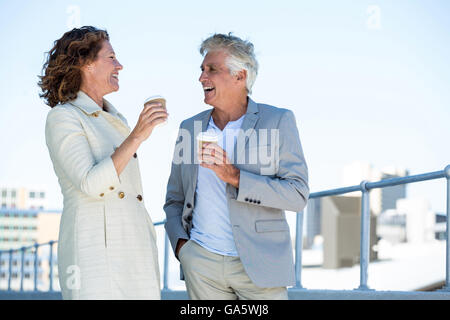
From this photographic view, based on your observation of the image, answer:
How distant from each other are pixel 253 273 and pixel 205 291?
0.25 meters

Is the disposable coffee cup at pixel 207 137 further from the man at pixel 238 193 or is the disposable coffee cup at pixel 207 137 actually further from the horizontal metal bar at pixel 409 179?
the horizontal metal bar at pixel 409 179

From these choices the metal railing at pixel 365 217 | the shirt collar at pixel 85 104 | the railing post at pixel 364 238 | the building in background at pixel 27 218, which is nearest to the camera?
the shirt collar at pixel 85 104

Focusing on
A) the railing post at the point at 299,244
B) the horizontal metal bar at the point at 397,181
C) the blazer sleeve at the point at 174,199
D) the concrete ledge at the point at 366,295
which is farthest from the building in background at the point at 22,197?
the blazer sleeve at the point at 174,199

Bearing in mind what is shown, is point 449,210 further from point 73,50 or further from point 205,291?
point 73,50

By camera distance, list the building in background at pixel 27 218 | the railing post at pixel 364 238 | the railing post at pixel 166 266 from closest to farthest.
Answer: the railing post at pixel 364 238 → the railing post at pixel 166 266 → the building in background at pixel 27 218

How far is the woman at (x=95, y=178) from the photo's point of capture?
8.86ft

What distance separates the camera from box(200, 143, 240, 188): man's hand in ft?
9.27

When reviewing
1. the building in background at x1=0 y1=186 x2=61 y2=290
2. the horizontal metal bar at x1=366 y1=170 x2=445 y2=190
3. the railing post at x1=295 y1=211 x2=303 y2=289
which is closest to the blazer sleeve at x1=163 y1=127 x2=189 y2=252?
the horizontal metal bar at x1=366 y1=170 x2=445 y2=190

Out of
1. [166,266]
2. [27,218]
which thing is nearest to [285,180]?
[166,266]

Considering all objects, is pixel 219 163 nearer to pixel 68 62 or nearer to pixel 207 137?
pixel 207 137

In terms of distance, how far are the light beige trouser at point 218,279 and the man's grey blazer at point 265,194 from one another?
0.22ft

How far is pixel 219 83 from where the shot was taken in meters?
3.28

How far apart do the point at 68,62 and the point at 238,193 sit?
0.91 metres
